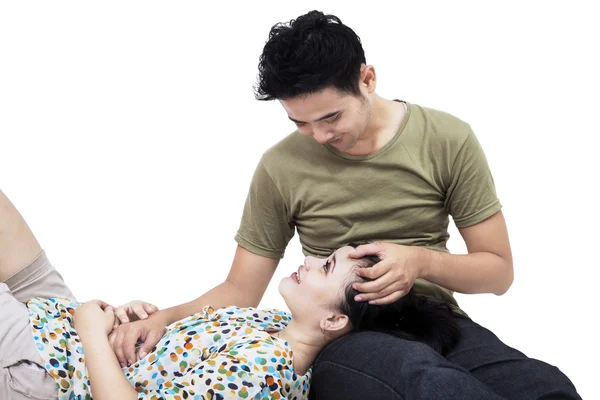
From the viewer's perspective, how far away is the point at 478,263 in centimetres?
221

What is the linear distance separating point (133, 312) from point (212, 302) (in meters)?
0.23

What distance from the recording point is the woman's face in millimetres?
2082

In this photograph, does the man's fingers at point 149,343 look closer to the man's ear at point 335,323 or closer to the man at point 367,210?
the man at point 367,210

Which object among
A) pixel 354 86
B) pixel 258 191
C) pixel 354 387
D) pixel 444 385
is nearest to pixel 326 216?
pixel 258 191

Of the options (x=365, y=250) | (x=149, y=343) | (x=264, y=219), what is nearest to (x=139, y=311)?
(x=149, y=343)

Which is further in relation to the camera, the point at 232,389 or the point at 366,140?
the point at 366,140

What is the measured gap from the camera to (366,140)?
2.32 meters

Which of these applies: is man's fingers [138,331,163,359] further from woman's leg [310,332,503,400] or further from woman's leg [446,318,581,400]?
woman's leg [446,318,581,400]

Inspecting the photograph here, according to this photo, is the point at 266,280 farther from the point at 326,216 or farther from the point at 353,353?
the point at 353,353

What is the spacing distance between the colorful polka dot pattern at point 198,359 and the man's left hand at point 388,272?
25 cm

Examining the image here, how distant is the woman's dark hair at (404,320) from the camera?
2076mm

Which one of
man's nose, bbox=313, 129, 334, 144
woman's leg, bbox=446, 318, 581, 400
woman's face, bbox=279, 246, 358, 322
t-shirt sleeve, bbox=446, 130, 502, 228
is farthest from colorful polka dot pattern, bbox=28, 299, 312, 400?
t-shirt sleeve, bbox=446, 130, 502, 228

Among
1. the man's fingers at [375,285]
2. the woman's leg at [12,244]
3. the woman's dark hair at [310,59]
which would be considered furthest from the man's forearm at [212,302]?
the woman's dark hair at [310,59]

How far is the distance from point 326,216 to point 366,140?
0.78 feet
